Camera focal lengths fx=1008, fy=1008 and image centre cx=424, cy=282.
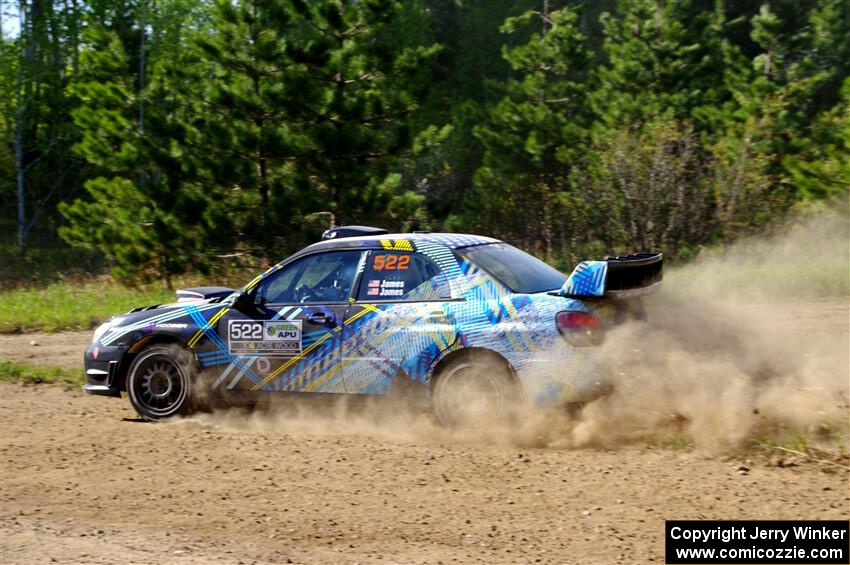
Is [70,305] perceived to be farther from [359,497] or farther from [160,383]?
[359,497]

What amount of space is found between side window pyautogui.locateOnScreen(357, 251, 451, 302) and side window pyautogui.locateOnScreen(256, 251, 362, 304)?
0.56 ft

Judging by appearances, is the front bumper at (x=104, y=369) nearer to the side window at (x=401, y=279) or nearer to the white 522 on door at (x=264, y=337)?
the white 522 on door at (x=264, y=337)

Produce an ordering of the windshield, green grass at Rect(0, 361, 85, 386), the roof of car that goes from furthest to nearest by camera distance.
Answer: green grass at Rect(0, 361, 85, 386) < the roof of car < the windshield

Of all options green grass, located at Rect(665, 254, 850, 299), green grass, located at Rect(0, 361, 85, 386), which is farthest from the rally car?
green grass, located at Rect(665, 254, 850, 299)

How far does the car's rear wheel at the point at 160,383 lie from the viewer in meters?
8.99

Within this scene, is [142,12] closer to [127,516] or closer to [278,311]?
[278,311]

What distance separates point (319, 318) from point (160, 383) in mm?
1785

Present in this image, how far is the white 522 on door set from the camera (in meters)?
8.54

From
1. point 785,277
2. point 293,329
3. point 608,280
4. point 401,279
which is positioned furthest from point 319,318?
point 785,277

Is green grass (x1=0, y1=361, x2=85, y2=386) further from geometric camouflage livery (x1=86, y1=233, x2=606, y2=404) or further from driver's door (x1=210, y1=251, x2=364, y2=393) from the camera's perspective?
driver's door (x1=210, y1=251, x2=364, y2=393)

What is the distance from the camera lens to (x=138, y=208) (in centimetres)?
2472

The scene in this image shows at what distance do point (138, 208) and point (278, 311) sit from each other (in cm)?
1720

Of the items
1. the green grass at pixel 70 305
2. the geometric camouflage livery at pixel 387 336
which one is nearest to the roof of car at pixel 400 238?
the geometric camouflage livery at pixel 387 336

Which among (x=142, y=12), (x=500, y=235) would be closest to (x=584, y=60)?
(x=500, y=235)
